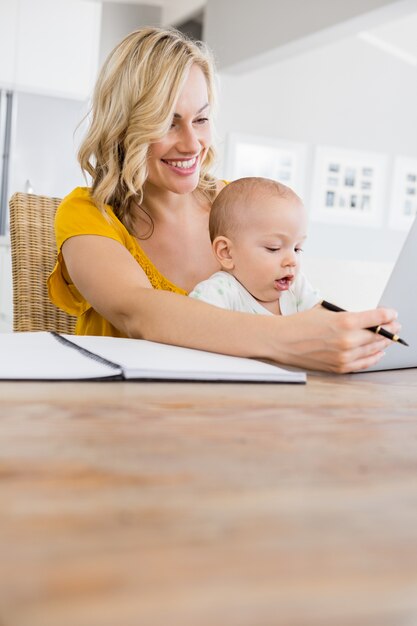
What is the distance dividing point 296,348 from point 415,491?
0.59m

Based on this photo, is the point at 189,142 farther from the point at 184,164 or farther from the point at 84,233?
the point at 84,233

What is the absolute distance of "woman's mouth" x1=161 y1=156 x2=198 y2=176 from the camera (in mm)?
1717

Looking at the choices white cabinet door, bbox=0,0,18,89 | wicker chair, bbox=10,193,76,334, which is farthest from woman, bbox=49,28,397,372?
white cabinet door, bbox=0,0,18,89

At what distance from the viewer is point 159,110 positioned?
64.2 inches

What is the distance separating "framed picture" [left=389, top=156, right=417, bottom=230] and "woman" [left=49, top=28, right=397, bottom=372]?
6.47 meters

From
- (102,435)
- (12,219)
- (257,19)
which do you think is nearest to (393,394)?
(102,435)

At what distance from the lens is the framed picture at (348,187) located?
775 centimetres

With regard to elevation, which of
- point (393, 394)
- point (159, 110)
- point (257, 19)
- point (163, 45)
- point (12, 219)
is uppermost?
point (257, 19)

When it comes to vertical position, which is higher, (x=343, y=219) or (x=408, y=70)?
(x=408, y=70)

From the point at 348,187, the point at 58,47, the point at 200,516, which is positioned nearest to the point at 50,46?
the point at 58,47

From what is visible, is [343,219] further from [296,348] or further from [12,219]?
[296,348]

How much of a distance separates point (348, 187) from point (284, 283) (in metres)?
6.59

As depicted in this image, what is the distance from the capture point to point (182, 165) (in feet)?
5.66

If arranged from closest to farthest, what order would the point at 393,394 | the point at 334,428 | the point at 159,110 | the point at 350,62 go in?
the point at 334,428 → the point at 393,394 → the point at 159,110 → the point at 350,62
